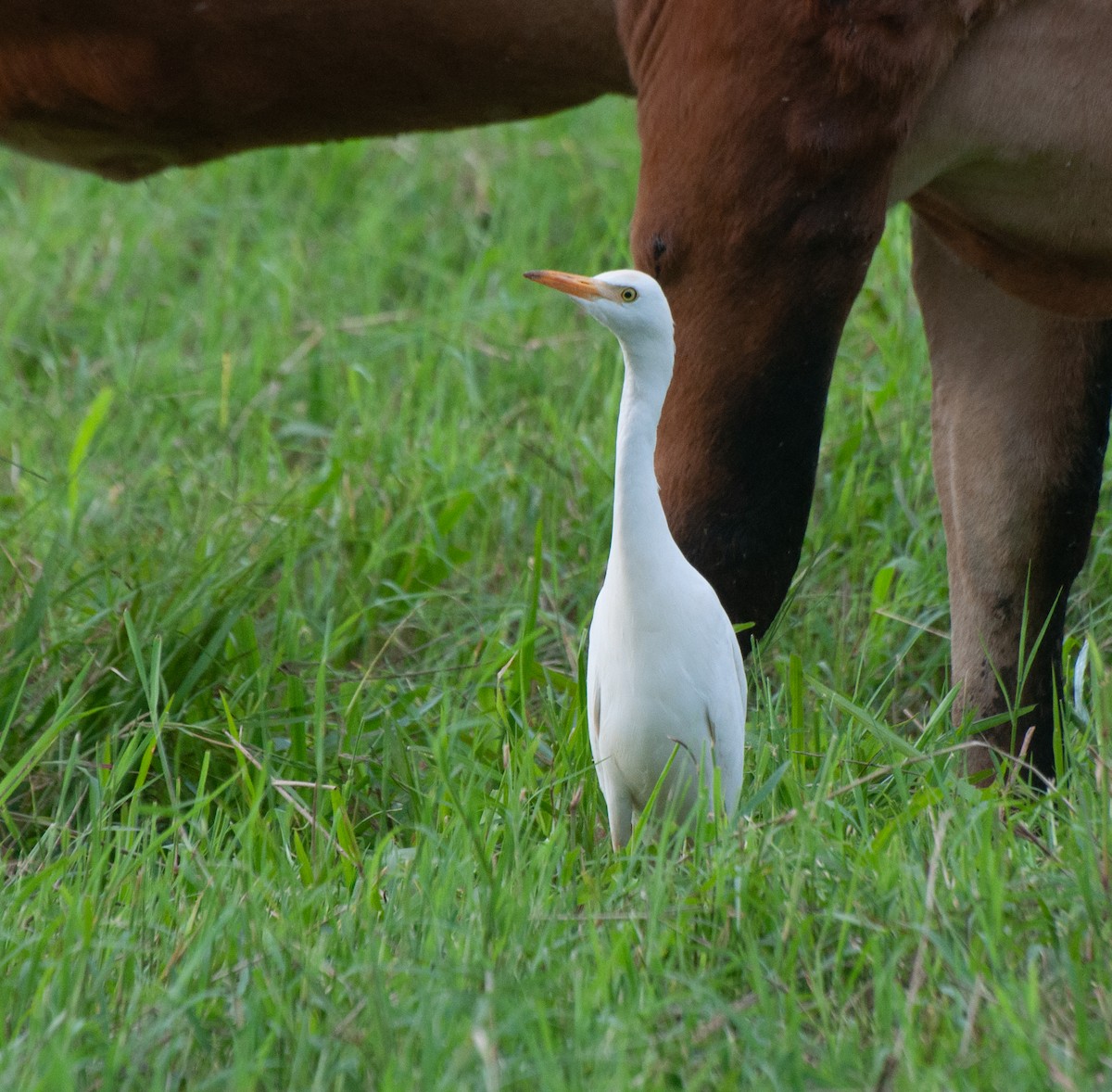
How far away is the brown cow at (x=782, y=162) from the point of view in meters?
2.34

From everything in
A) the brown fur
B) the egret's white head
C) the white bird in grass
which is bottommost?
the white bird in grass

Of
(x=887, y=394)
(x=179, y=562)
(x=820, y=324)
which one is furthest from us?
(x=887, y=394)

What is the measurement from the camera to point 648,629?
7.47ft

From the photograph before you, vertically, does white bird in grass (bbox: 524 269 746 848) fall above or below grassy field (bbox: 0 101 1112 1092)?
above

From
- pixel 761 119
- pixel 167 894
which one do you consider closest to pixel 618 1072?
pixel 167 894

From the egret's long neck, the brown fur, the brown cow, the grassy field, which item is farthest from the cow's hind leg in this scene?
the egret's long neck

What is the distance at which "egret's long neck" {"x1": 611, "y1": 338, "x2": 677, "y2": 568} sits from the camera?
2.25m

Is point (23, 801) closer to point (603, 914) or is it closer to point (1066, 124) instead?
point (603, 914)

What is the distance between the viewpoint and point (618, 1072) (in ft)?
5.50

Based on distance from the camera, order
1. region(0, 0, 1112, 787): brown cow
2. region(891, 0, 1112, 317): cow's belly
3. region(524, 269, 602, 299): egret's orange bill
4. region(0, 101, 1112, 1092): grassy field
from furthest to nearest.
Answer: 1. region(891, 0, 1112, 317): cow's belly
2. region(0, 0, 1112, 787): brown cow
3. region(524, 269, 602, 299): egret's orange bill
4. region(0, 101, 1112, 1092): grassy field

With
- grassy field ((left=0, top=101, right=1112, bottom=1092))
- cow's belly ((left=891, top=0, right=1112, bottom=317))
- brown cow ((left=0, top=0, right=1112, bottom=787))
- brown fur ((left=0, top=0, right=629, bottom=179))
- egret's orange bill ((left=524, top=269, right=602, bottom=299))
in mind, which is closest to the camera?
grassy field ((left=0, top=101, right=1112, bottom=1092))

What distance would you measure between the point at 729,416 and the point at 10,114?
1508 millimetres

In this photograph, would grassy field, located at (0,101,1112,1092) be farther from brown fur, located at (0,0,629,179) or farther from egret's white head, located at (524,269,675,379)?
brown fur, located at (0,0,629,179)

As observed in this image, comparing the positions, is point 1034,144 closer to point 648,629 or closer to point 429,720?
point 648,629
